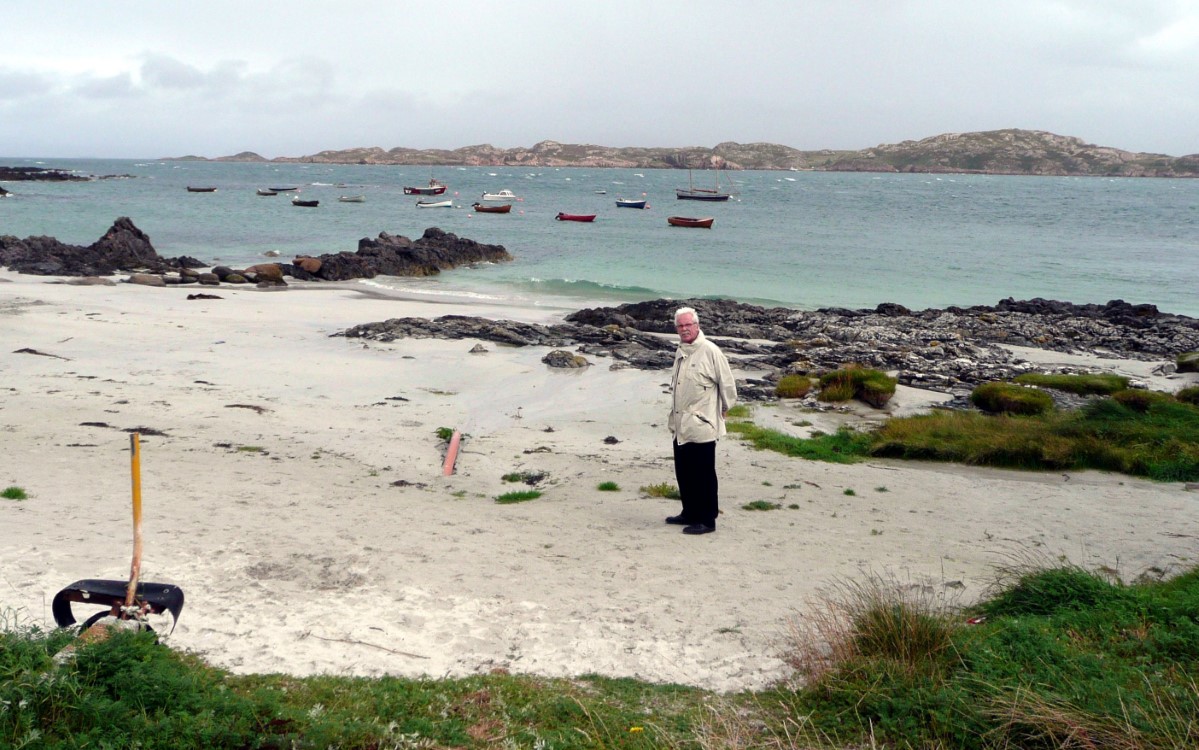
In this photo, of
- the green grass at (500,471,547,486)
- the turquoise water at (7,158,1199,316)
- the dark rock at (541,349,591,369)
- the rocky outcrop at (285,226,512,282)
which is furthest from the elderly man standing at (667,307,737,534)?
the rocky outcrop at (285,226,512,282)

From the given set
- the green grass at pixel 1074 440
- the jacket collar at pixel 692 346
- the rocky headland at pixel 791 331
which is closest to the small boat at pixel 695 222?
the rocky headland at pixel 791 331

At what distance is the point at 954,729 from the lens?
4312mm

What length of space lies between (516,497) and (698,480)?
7.62ft

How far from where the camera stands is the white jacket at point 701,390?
25.3 ft

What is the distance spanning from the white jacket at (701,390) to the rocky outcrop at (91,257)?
26.0 metres

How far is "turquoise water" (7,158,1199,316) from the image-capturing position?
32.4m

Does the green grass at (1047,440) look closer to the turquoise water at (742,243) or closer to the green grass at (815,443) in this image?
the green grass at (815,443)

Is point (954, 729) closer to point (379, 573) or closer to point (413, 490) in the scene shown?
point (379, 573)

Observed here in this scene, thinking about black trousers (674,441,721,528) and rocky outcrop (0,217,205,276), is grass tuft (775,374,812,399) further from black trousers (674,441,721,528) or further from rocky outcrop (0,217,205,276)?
rocky outcrop (0,217,205,276)

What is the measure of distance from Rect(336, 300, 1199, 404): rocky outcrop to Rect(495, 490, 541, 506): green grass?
6131mm

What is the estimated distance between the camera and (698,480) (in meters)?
8.11

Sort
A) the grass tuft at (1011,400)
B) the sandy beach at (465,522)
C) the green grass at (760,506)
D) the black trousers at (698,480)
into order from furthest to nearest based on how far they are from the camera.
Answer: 1. the grass tuft at (1011,400)
2. the green grass at (760,506)
3. the black trousers at (698,480)
4. the sandy beach at (465,522)

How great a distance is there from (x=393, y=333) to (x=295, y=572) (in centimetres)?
1219

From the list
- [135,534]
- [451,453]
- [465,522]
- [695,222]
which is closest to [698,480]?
[465,522]
